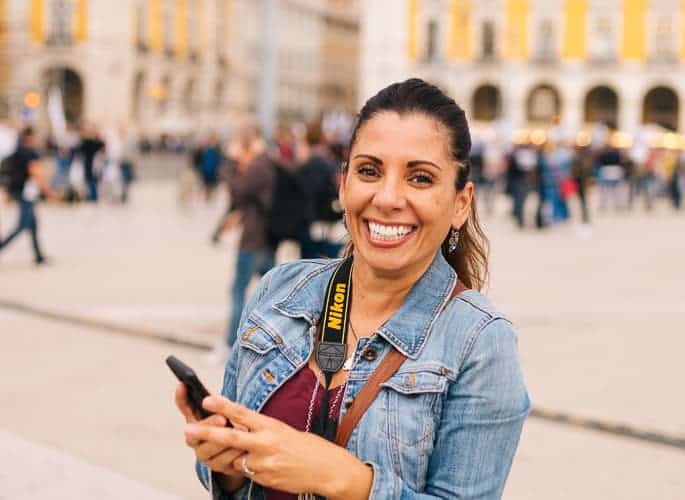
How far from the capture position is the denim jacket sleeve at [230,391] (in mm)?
2045

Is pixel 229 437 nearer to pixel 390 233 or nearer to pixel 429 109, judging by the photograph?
pixel 390 233

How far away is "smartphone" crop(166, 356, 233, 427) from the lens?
1818mm

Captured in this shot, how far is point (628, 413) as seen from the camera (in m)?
6.39

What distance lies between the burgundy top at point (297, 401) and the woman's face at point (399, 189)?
235 millimetres

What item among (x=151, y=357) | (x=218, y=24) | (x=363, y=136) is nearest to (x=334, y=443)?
(x=363, y=136)

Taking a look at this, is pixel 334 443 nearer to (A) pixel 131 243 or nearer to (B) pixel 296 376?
(B) pixel 296 376

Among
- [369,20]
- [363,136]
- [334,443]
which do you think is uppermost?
[369,20]

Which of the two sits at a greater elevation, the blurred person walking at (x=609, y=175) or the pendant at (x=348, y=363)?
the pendant at (x=348, y=363)

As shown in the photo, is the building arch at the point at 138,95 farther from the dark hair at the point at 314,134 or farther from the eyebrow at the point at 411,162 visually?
the eyebrow at the point at 411,162

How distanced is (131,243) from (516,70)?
144ft

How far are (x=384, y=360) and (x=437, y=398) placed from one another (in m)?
0.11

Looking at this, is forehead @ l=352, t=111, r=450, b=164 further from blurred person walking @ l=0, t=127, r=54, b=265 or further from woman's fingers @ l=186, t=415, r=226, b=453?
blurred person walking @ l=0, t=127, r=54, b=265

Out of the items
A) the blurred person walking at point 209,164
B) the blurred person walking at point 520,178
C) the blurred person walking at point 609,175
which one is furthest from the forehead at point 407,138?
the blurred person walking at point 609,175

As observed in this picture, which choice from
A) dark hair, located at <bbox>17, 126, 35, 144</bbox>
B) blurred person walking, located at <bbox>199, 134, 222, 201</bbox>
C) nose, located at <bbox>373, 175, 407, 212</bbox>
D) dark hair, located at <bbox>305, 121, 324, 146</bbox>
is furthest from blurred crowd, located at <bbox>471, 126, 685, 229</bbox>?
→ nose, located at <bbox>373, 175, 407, 212</bbox>
